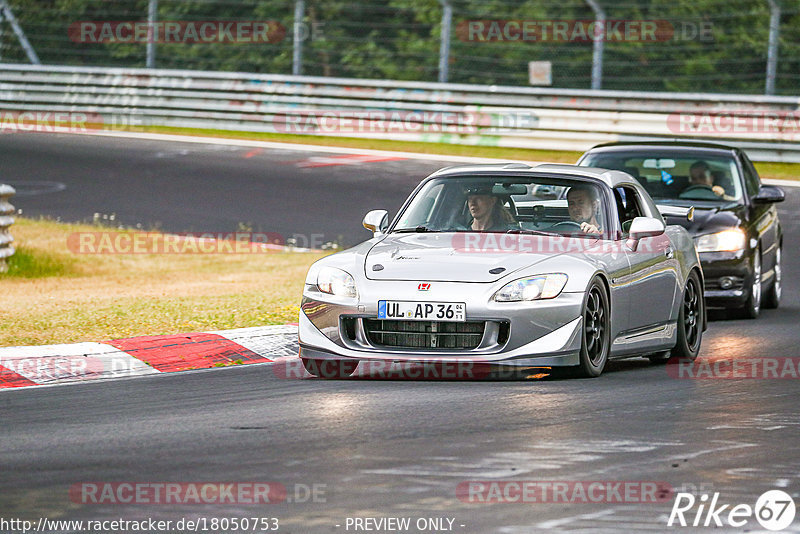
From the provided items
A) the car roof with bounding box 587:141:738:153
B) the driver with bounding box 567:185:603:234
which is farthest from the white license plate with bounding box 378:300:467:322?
the car roof with bounding box 587:141:738:153

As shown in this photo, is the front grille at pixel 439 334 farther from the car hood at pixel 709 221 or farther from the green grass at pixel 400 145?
the green grass at pixel 400 145

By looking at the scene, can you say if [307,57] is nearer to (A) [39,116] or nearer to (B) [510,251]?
(A) [39,116]

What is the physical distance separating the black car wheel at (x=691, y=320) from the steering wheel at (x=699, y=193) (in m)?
2.97

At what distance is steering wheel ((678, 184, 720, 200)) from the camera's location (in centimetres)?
1376

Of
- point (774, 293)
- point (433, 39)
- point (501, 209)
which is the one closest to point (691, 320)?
point (501, 209)

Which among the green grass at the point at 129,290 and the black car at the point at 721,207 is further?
the black car at the point at 721,207

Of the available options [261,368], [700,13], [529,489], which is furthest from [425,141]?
[529,489]

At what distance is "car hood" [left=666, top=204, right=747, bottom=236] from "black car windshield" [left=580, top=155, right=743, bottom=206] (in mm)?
345

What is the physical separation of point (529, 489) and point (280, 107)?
922 inches

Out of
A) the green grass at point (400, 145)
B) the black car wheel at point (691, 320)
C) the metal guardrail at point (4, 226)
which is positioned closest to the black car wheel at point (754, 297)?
the black car wheel at point (691, 320)

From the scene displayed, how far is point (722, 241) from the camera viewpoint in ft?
42.7

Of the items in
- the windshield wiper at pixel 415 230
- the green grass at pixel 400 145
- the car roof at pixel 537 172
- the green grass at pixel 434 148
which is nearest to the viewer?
Result: the windshield wiper at pixel 415 230

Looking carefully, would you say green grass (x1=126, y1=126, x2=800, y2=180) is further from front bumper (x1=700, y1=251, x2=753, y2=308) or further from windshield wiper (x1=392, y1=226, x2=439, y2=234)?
windshield wiper (x1=392, y1=226, x2=439, y2=234)

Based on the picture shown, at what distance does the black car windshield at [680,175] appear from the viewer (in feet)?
45.2
